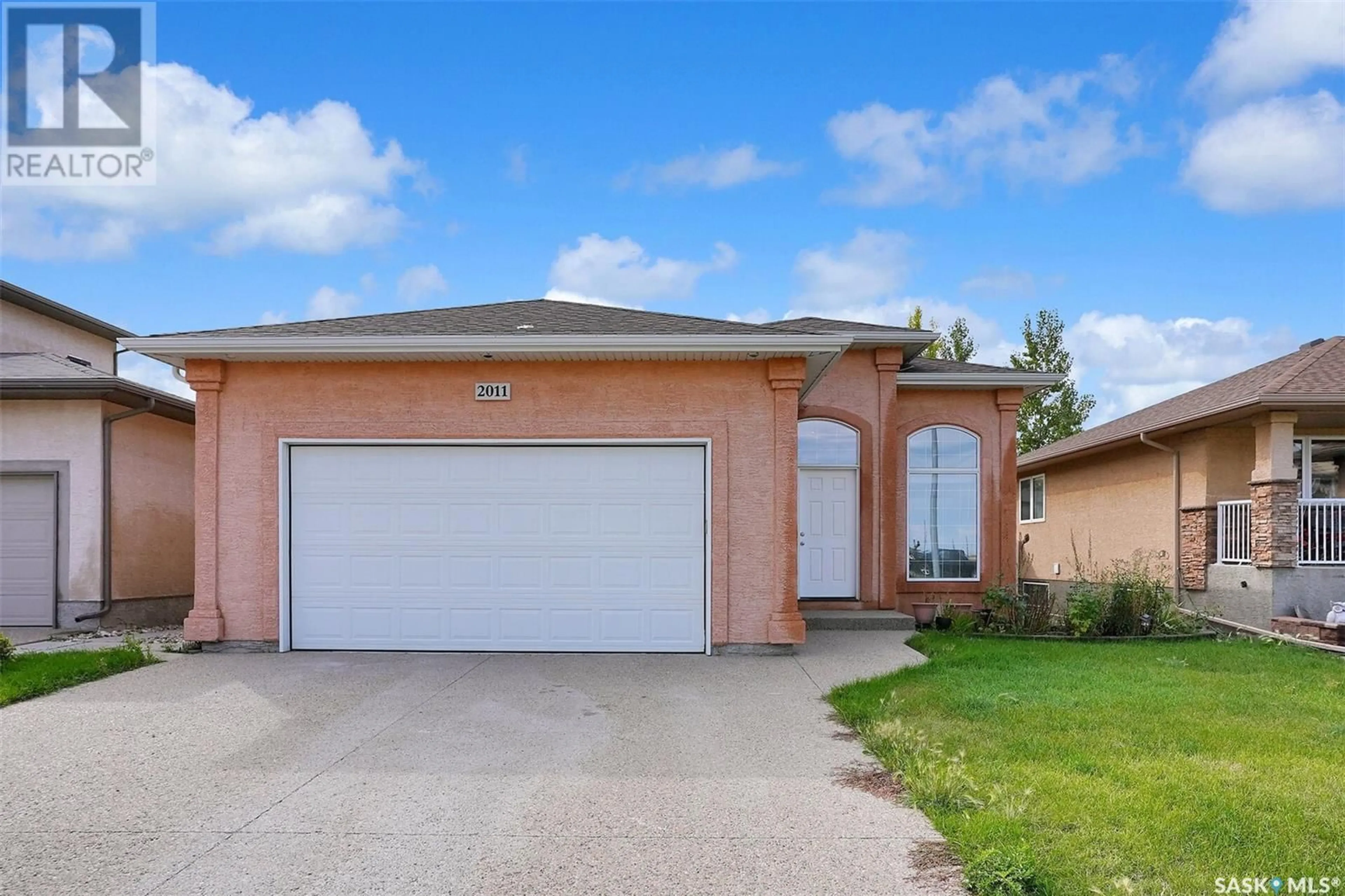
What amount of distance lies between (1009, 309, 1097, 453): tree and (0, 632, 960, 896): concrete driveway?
21.0 metres

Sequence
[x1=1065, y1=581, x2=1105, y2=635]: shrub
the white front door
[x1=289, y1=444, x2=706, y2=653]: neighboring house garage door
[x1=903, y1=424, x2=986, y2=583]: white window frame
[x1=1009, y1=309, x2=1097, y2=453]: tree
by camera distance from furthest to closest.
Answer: [x1=1009, y1=309, x2=1097, y2=453]: tree < [x1=903, y1=424, x2=986, y2=583]: white window frame < the white front door < [x1=1065, y1=581, x2=1105, y2=635]: shrub < [x1=289, y1=444, x2=706, y2=653]: neighboring house garage door

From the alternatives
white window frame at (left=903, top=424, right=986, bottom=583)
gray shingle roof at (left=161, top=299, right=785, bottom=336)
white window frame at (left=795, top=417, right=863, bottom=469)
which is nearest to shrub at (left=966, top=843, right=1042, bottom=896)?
gray shingle roof at (left=161, top=299, right=785, bottom=336)

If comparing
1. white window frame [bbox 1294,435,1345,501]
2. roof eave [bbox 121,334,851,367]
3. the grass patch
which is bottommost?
the grass patch

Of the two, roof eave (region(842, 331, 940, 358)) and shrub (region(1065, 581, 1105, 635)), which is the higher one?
roof eave (region(842, 331, 940, 358))

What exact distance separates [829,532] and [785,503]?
348 cm

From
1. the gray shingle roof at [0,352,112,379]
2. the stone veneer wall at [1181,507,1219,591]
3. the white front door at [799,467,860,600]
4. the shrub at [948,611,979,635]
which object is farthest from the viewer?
the stone veneer wall at [1181,507,1219,591]

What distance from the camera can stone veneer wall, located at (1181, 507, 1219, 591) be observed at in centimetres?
1391

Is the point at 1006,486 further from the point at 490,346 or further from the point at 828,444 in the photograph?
the point at 490,346

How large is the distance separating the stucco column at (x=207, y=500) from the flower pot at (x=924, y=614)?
872cm

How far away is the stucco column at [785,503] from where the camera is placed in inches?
388

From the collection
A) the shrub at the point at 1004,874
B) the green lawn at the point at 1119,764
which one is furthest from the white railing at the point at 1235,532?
the shrub at the point at 1004,874

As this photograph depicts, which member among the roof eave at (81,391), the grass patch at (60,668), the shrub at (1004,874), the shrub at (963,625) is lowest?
the shrub at (963,625)

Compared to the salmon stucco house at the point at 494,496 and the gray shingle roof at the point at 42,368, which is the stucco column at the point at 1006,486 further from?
the gray shingle roof at the point at 42,368

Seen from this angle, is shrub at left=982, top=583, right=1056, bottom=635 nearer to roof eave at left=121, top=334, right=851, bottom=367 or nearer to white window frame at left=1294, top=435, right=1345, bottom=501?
white window frame at left=1294, top=435, right=1345, bottom=501
